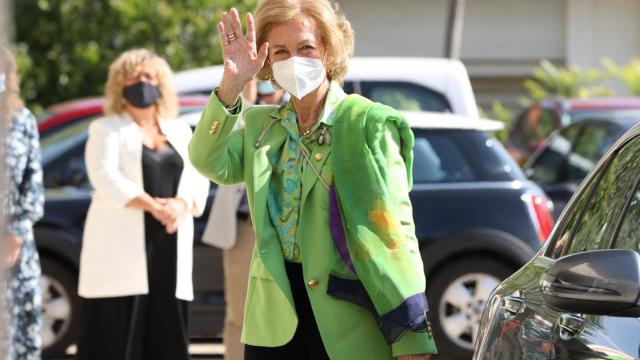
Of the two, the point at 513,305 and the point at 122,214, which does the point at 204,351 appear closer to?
the point at 122,214

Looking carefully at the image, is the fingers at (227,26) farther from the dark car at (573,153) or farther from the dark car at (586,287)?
the dark car at (573,153)

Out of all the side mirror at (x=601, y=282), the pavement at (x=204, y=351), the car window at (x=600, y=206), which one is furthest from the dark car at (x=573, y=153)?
the side mirror at (x=601, y=282)

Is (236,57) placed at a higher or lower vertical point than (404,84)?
higher

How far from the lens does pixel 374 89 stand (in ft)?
35.6

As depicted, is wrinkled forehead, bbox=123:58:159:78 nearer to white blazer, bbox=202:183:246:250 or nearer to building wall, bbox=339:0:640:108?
white blazer, bbox=202:183:246:250

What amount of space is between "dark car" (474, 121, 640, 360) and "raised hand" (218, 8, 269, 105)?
966 millimetres

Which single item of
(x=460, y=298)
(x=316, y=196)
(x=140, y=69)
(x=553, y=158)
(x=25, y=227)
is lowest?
(x=460, y=298)

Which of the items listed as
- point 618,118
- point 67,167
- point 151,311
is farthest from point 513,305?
point 618,118

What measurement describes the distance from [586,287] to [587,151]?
8.84 m

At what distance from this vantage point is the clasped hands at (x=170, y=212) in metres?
7.08

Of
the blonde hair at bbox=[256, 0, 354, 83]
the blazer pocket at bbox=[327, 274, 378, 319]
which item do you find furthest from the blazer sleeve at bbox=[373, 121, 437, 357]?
the blonde hair at bbox=[256, 0, 354, 83]

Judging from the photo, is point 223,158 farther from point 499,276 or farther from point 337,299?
point 499,276

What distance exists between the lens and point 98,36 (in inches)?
667

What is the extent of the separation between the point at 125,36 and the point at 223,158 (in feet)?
41.9
